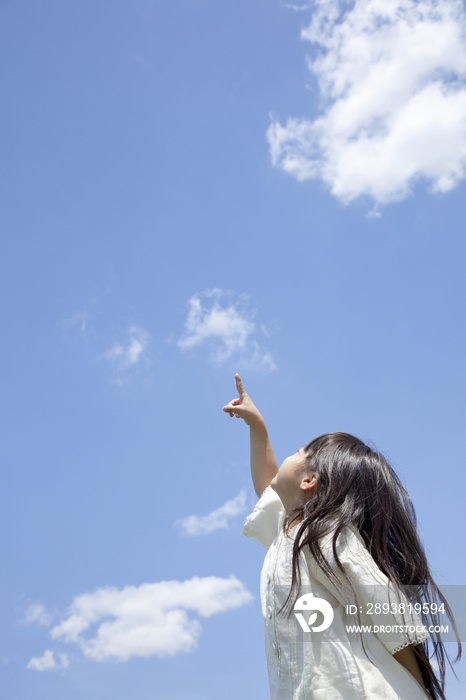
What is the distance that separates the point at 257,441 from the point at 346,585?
142cm

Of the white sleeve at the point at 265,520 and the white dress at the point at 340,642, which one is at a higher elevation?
the white sleeve at the point at 265,520

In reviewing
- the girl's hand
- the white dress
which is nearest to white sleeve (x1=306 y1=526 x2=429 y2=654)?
the white dress

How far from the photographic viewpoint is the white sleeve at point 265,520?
3768 millimetres

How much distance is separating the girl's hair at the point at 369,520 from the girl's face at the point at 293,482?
0.04m

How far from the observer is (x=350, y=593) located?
2883mm

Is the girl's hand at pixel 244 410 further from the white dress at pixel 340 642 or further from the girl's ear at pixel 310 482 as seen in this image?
the white dress at pixel 340 642

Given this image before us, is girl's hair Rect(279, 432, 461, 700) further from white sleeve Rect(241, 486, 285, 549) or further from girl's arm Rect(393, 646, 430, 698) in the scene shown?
white sleeve Rect(241, 486, 285, 549)

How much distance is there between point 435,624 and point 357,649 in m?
0.58

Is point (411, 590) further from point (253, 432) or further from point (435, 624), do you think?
point (253, 432)

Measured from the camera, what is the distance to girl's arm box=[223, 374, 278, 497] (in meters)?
4.08

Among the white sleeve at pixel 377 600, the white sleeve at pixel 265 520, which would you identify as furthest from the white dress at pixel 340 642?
the white sleeve at pixel 265 520

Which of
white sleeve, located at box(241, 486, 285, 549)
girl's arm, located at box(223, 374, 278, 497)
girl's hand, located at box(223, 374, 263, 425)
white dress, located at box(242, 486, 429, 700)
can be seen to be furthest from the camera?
girl's hand, located at box(223, 374, 263, 425)

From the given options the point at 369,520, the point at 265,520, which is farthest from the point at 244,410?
the point at 369,520

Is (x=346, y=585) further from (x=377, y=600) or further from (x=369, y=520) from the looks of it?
(x=369, y=520)
